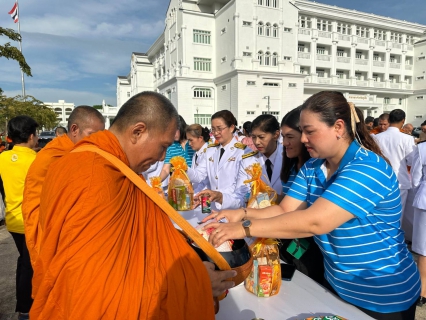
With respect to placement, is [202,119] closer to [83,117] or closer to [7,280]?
[7,280]

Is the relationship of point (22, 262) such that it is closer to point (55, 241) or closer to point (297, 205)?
point (55, 241)

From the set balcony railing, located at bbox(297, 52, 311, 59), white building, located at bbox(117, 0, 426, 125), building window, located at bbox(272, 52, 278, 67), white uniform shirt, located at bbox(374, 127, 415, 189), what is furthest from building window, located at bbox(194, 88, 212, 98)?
white uniform shirt, located at bbox(374, 127, 415, 189)

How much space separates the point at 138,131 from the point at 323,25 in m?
42.7

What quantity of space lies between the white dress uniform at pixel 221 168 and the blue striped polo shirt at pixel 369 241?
78.1 inches

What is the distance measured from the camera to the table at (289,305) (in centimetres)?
147

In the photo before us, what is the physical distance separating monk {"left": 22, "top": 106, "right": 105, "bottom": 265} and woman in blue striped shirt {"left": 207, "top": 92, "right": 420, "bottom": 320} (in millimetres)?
1358

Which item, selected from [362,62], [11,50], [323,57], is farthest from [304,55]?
[11,50]

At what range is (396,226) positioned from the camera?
154 centimetres

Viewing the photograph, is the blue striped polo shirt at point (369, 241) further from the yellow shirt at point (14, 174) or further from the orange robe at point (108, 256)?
the yellow shirt at point (14, 174)

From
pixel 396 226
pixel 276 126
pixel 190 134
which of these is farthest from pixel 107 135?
pixel 190 134

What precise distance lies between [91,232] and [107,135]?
1.66 feet

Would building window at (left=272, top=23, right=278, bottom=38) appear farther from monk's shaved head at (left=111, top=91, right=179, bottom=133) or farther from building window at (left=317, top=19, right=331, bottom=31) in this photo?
monk's shaved head at (left=111, top=91, right=179, bottom=133)

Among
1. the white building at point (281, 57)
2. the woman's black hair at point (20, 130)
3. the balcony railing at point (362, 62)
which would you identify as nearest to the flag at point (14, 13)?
the white building at point (281, 57)

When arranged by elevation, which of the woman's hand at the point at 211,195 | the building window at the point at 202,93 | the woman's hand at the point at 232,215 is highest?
the building window at the point at 202,93
